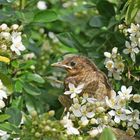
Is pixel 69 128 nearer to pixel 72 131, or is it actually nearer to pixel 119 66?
pixel 72 131

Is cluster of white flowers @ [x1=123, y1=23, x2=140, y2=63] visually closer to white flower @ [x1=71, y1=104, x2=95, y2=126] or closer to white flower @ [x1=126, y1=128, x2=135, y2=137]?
white flower @ [x1=126, y1=128, x2=135, y2=137]

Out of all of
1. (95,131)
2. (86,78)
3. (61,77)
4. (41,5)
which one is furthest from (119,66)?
(41,5)

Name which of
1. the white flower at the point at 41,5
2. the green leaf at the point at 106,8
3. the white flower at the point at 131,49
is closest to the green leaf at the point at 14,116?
the white flower at the point at 131,49

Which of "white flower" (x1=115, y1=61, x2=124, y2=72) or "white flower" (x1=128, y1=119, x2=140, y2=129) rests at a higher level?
"white flower" (x1=115, y1=61, x2=124, y2=72)

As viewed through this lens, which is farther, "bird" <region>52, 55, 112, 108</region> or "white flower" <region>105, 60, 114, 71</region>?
"white flower" <region>105, 60, 114, 71</region>

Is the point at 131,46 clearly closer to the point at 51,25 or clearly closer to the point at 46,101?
the point at 46,101

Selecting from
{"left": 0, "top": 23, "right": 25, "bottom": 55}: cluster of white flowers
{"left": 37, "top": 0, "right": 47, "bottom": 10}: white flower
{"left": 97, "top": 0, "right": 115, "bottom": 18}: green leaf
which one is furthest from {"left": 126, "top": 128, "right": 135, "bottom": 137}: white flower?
{"left": 37, "top": 0, "right": 47, "bottom": 10}: white flower

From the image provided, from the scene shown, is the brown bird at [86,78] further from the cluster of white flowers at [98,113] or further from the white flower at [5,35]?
the white flower at [5,35]

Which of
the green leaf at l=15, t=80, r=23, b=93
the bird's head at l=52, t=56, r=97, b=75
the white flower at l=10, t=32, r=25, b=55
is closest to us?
the white flower at l=10, t=32, r=25, b=55

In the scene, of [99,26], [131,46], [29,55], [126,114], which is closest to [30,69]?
[29,55]
